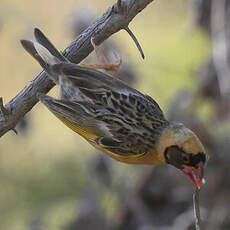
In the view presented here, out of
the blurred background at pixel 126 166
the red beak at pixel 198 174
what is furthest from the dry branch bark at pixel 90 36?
the blurred background at pixel 126 166

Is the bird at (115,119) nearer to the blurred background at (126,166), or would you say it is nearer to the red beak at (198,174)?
the red beak at (198,174)

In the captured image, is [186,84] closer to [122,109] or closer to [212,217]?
[212,217]

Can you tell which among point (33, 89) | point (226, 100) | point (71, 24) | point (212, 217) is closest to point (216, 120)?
point (226, 100)

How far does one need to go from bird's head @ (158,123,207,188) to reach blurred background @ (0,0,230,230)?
1296 mm

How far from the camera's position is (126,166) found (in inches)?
285

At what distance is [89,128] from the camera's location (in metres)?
3.97

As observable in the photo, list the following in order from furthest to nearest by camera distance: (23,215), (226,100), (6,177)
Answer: (6,177)
(23,215)
(226,100)

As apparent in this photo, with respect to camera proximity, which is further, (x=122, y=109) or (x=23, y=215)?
(x=23, y=215)

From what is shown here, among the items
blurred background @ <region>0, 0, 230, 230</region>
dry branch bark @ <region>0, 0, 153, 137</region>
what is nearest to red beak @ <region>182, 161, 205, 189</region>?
dry branch bark @ <region>0, 0, 153, 137</region>

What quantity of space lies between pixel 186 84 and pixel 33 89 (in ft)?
13.1

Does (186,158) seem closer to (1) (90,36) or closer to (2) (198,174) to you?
(2) (198,174)

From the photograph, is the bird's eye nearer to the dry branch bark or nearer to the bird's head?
the bird's head

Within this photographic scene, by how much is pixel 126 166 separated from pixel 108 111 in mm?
3240

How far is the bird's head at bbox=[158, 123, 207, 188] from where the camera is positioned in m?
3.78
